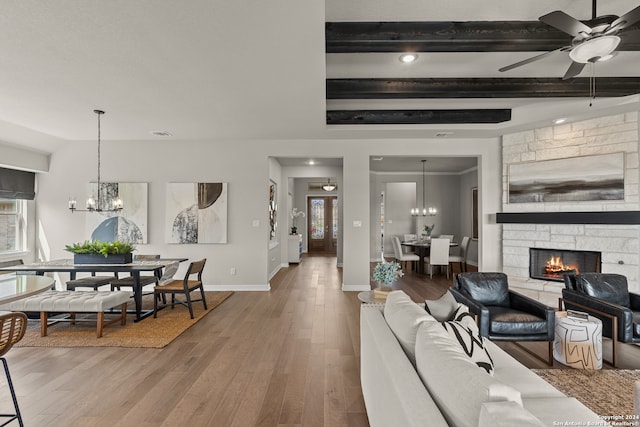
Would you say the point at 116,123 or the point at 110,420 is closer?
the point at 110,420

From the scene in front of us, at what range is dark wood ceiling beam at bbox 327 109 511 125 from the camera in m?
4.90

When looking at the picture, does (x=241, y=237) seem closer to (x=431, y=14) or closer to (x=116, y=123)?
(x=116, y=123)

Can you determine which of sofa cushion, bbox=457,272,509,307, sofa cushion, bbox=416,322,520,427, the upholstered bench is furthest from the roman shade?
sofa cushion, bbox=457,272,509,307

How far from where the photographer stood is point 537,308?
2.87m

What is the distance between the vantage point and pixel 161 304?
195 inches

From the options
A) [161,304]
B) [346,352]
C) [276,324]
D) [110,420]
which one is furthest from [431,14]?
[161,304]

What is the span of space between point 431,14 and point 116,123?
14.8 feet

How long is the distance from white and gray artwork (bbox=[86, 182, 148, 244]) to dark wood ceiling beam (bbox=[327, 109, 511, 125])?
12.2ft

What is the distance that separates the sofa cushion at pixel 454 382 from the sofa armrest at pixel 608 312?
2383 millimetres

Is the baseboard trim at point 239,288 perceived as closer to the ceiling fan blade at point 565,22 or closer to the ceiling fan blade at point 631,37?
the ceiling fan blade at point 565,22

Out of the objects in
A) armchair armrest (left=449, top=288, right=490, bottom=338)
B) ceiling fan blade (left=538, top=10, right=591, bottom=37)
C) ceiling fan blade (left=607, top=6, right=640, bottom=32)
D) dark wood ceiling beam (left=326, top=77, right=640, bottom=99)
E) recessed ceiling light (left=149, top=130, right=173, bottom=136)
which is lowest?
armchair armrest (left=449, top=288, right=490, bottom=338)

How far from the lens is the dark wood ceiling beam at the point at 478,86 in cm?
387

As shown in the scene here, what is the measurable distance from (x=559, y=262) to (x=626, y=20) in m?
4.09

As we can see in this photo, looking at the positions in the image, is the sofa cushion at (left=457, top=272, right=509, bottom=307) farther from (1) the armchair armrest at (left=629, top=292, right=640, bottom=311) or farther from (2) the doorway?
(2) the doorway
